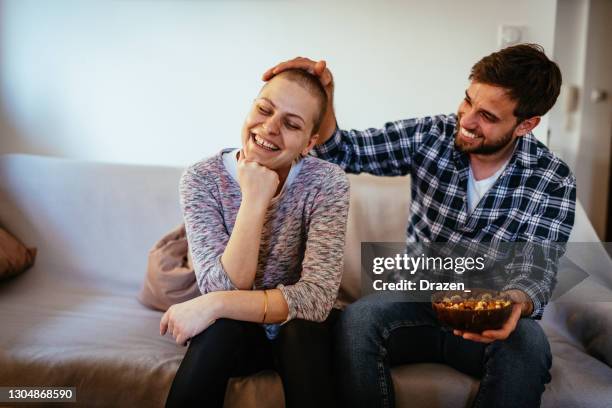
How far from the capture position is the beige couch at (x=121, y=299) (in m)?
1.22

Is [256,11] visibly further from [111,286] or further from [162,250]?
Result: [111,286]

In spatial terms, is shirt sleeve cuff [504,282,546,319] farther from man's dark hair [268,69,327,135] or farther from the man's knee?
man's dark hair [268,69,327,135]

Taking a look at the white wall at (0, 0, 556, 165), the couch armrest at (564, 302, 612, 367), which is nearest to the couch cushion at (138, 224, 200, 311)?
the white wall at (0, 0, 556, 165)

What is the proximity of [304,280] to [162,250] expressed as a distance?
20.8 inches

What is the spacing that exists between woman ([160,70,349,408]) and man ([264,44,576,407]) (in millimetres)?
86

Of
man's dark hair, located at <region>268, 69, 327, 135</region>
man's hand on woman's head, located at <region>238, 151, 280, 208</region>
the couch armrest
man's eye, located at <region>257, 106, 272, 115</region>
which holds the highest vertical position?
man's dark hair, located at <region>268, 69, 327, 135</region>

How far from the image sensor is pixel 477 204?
1308mm

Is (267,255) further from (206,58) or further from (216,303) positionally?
(206,58)

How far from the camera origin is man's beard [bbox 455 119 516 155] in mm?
1264

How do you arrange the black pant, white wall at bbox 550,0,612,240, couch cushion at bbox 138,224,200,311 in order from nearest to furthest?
the black pant, couch cushion at bbox 138,224,200,311, white wall at bbox 550,0,612,240

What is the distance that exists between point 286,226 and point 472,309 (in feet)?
1.17

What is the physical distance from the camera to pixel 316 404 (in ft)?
3.43

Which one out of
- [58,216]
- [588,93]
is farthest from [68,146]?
[588,93]
